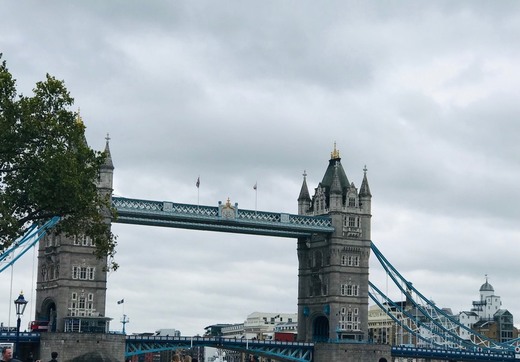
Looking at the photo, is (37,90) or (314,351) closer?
(37,90)

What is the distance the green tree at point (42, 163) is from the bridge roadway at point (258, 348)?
5526 centimetres

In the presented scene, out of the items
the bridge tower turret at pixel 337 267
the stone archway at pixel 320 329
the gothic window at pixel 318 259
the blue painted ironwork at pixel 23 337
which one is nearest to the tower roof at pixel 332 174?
the bridge tower turret at pixel 337 267

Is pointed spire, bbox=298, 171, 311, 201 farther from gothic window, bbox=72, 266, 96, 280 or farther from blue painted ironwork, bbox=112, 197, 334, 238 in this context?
gothic window, bbox=72, 266, 96, 280

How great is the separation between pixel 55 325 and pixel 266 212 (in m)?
30.0

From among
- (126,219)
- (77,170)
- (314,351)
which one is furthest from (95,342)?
(77,170)

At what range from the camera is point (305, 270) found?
458 ft

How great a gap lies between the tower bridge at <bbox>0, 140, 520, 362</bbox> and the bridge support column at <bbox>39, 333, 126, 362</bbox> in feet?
6.49

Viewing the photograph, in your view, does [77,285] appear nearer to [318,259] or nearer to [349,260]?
[318,259]

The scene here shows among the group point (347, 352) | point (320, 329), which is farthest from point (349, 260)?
point (347, 352)

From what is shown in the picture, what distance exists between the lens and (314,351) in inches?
5217

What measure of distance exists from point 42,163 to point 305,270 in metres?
86.7

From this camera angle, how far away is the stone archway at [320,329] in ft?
450

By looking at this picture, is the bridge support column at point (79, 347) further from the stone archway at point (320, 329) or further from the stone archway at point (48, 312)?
the stone archway at point (320, 329)

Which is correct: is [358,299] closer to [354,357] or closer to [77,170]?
[354,357]
